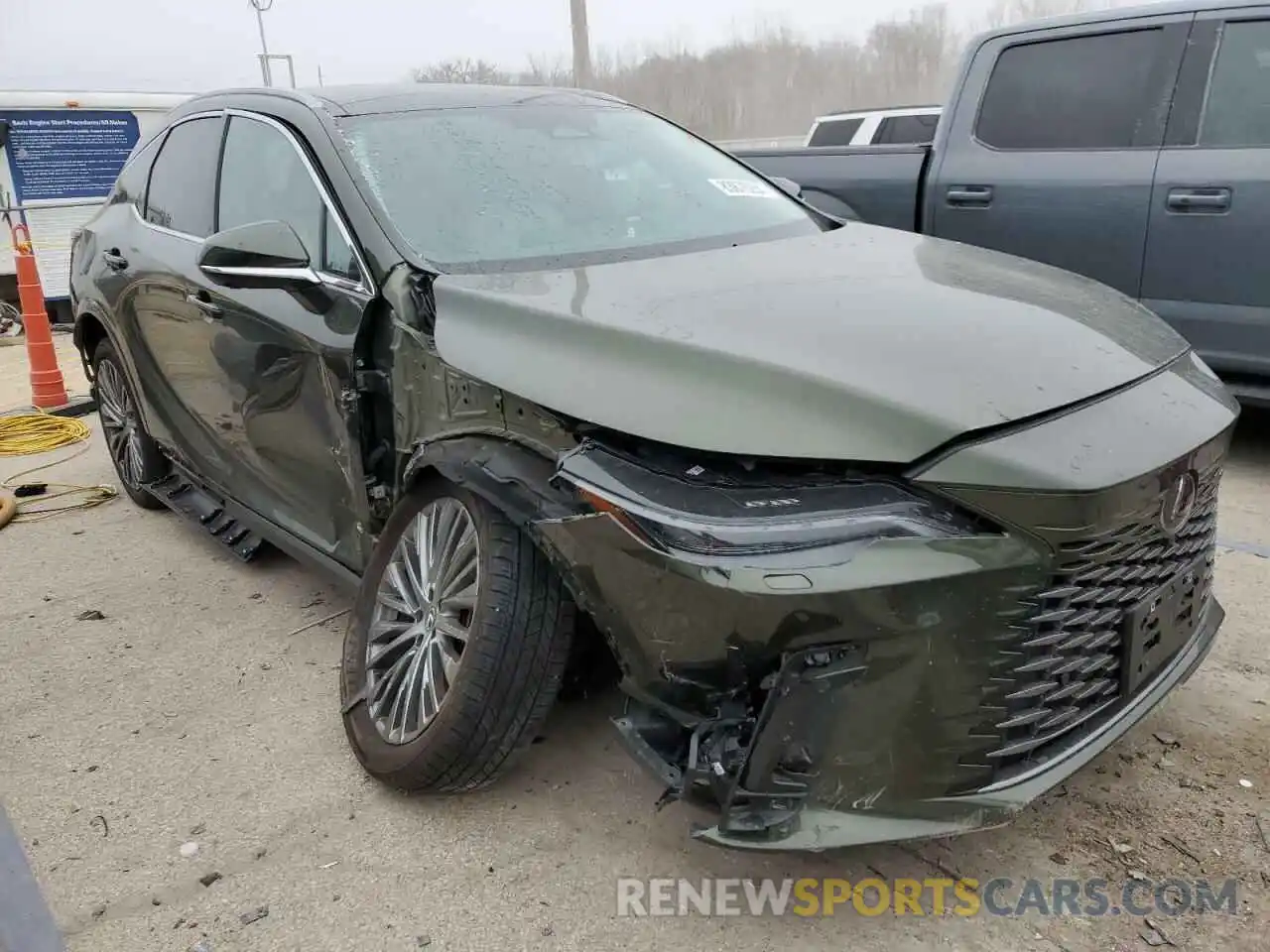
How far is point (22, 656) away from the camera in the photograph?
354 centimetres

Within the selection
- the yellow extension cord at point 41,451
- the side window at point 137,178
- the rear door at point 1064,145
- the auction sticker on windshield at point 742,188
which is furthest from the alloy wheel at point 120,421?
the rear door at point 1064,145

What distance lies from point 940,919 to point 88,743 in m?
2.36

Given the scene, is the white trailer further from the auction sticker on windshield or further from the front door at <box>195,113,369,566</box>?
the auction sticker on windshield

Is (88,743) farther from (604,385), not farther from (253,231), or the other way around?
(604,385)

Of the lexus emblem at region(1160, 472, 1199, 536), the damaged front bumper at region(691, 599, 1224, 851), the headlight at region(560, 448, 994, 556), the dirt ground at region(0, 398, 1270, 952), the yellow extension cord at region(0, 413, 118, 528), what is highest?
the headlight at region(560, 448, 994, 556)

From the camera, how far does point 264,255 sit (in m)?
2.78

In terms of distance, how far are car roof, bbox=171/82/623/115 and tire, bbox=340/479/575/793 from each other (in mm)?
1311

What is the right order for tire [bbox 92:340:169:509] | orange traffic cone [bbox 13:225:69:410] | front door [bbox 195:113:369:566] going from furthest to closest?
orange traffic cone [bbox 13:225:69:410] → tire [bbox 92:340:169:509] → front door [bbox 195:113:369:566]

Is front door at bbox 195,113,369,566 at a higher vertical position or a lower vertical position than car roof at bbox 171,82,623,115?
lower

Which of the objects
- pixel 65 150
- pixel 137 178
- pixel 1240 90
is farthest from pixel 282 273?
pixel 65 150

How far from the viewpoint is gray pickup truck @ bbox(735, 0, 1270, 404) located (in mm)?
4359

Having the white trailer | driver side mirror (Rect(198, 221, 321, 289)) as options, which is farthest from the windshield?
the white trailer

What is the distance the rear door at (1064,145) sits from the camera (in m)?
4.62

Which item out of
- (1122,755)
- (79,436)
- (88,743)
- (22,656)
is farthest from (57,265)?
(1122,755)
